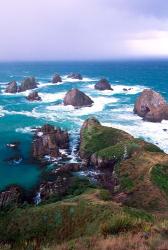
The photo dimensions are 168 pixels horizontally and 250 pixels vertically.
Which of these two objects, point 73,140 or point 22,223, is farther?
point 73,140

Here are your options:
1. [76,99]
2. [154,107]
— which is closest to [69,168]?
[154,107]

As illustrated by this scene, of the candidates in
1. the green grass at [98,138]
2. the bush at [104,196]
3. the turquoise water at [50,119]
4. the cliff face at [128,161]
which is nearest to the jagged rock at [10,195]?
the turquoise water at [50,119]

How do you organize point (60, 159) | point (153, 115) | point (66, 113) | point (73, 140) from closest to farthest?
point (60, 159) < point (73, 140) < point (153, 115) < point (66, 113)

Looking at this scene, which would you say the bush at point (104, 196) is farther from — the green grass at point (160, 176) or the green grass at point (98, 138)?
the green grass at point (98, 138)

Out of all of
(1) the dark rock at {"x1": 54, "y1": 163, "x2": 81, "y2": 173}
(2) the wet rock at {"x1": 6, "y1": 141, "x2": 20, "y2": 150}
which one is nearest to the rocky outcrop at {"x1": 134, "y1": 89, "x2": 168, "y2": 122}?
(2) the wet rock at {"x1": 6, "y1": 141, "x2": 20, "y2": 150}

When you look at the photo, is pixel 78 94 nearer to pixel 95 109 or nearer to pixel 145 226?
pixel 95 109

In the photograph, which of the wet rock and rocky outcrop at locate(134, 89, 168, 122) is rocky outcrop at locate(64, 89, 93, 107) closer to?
rocky outcrop at locate(134, 89, 168, 122)

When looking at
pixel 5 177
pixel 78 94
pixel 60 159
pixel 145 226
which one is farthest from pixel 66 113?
pixel 145 226
